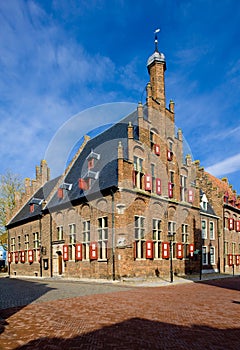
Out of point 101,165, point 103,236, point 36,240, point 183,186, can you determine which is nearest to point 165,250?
point 103,236

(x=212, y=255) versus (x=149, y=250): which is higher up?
(x=149, y=250)

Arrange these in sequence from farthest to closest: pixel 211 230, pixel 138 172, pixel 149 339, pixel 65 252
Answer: pixel 211 230 < pixel 65 252 < pixel 138 172 < pixel 149 339

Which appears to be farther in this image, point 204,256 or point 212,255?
point 212,255

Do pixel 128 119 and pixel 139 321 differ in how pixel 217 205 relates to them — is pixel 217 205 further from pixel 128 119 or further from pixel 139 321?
pixel 139 321

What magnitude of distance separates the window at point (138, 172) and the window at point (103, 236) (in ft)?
12.1

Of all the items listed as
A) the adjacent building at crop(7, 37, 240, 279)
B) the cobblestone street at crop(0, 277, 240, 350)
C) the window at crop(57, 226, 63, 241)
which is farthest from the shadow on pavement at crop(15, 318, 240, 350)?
the window at crop(57, 226, 63, 241)

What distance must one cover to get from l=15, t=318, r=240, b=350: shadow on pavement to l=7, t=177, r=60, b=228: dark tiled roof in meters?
24.4

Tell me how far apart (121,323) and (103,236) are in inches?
539

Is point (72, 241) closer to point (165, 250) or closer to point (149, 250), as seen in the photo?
point (149, 250)

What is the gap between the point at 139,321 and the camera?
843cm

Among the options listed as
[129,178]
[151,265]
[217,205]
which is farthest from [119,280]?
[217,205]

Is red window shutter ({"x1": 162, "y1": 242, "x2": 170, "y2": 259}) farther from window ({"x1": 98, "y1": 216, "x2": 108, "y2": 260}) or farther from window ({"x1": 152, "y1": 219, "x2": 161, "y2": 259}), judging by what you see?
window ({"x1": 98, "y1": 216, "x2": 108, "y2": 260})

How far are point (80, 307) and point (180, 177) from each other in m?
19.9

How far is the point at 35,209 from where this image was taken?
32.6 metres
